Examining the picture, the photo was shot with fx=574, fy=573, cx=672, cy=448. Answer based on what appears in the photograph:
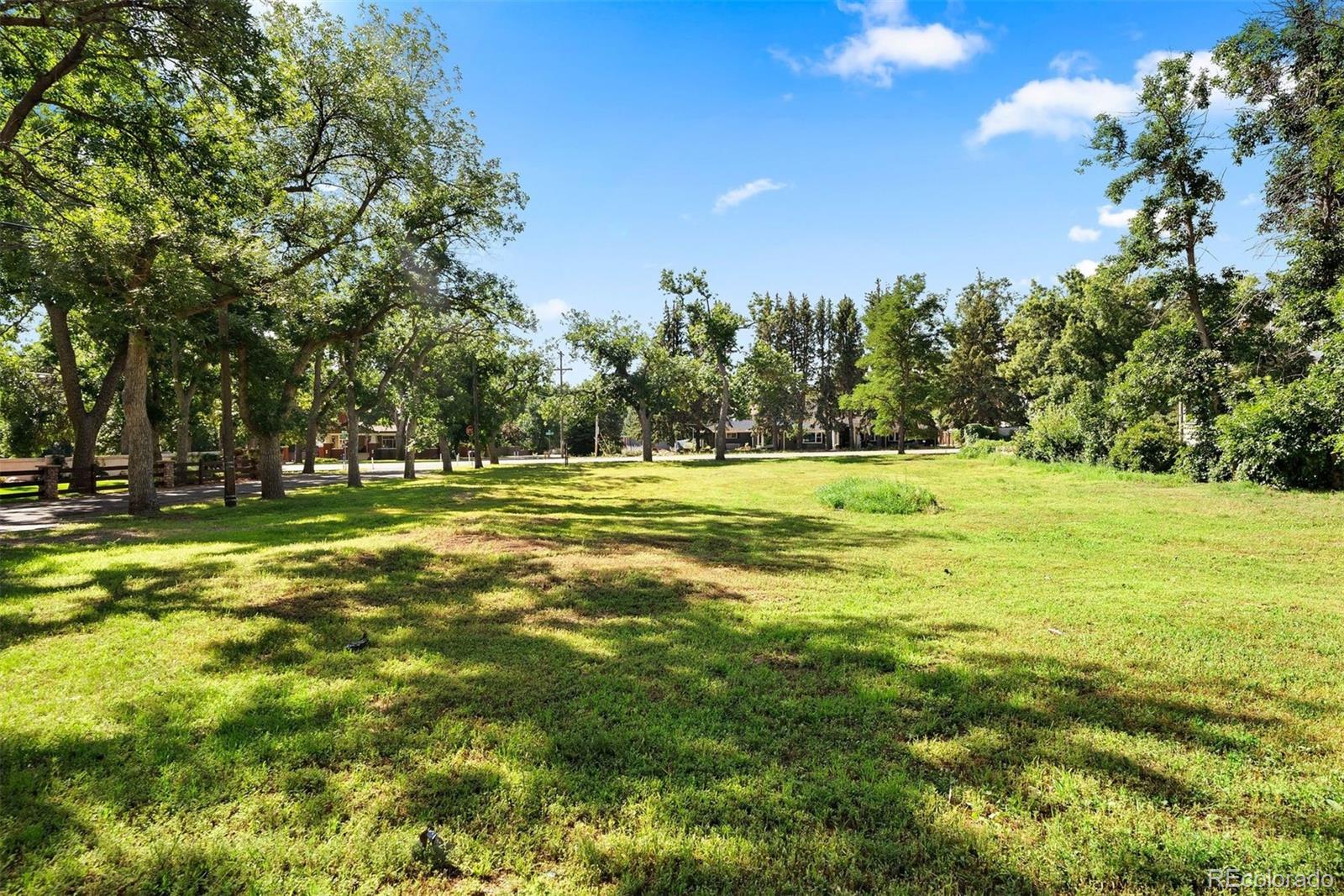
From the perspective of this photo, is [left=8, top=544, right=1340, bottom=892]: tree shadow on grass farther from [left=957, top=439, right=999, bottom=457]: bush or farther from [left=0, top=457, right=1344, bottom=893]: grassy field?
[left=957, top=439, right=999, bottom=457]: bush

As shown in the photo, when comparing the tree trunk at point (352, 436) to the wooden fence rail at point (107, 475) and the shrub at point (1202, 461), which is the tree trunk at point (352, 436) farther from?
the shrub at point (1202, 461)

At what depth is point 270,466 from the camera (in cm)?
1777

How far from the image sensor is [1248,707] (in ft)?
12.6

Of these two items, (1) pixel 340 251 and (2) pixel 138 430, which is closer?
(2) pixel 138 430

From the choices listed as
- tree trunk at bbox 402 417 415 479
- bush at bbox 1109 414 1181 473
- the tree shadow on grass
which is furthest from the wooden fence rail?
bush at bbox 1109 414 1181 473

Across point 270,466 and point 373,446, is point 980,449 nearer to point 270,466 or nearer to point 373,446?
point 270,466

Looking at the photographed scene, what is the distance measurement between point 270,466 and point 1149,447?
99.9 feet

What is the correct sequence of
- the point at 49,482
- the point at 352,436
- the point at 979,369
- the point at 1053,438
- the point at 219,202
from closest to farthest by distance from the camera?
the point at 219,202 → the point at 49,482 → the point at 352,436 → the point at 1053,438 → the point at 979,369

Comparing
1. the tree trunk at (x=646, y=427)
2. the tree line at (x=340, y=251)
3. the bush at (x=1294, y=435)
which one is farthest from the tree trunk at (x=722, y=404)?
the bush at (x=1294, y=435)

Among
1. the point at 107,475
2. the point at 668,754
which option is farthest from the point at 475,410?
the point at 668,754

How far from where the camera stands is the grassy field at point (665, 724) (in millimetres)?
2516

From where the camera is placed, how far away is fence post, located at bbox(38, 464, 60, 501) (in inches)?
661

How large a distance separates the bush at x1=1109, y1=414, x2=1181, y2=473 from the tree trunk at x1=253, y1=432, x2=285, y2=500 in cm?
2978

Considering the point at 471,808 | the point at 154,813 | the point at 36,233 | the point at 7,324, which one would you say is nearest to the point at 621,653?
the point at 471,808
